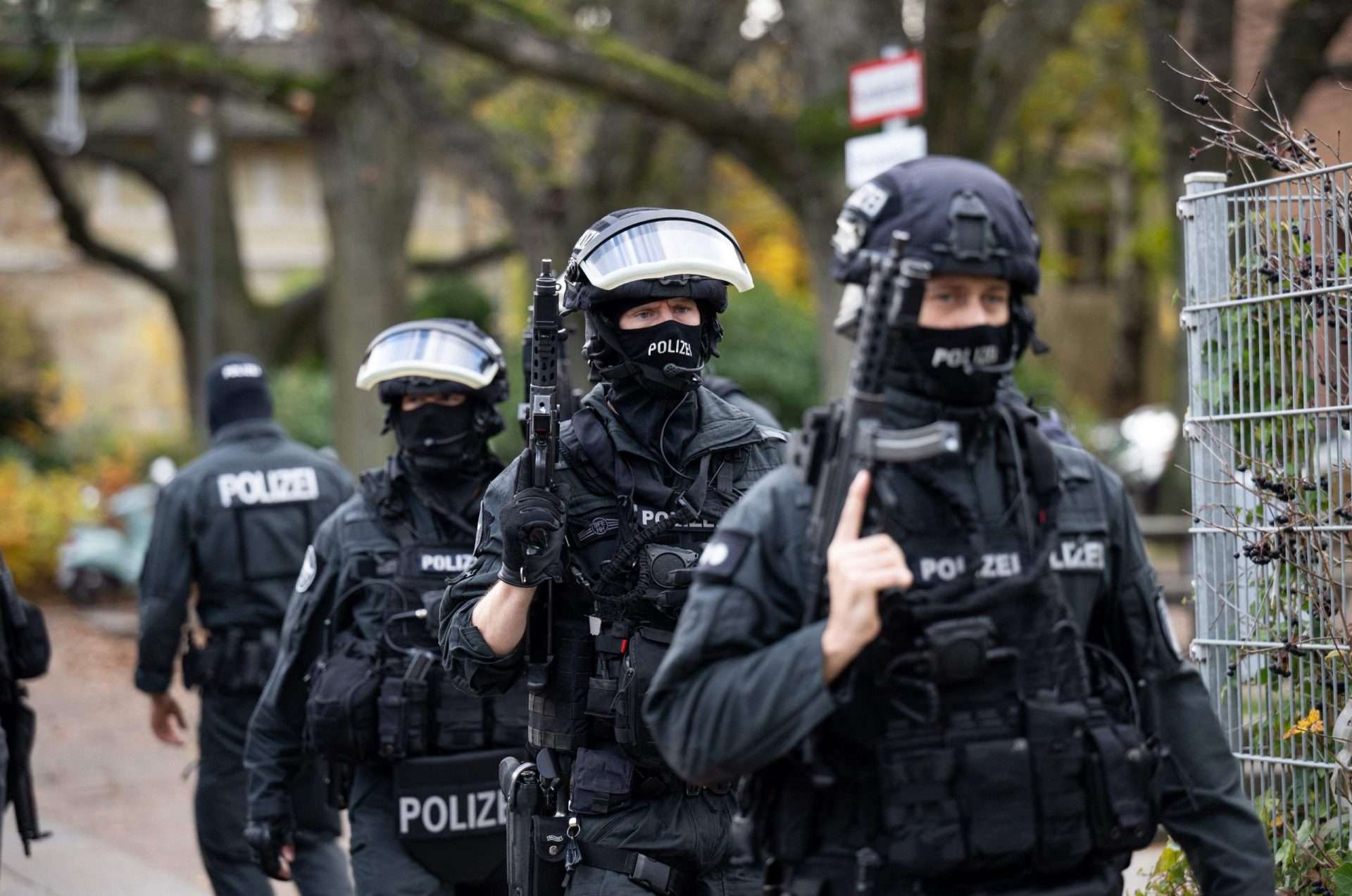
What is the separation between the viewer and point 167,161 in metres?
18.9

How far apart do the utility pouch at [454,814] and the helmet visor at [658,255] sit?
60.8 inches

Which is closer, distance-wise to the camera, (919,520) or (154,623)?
(919,520)

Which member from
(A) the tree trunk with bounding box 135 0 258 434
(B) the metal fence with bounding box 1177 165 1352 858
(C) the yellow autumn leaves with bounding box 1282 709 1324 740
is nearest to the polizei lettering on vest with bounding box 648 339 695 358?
(B) the metal fence with bounding box 1177 165 1352 858

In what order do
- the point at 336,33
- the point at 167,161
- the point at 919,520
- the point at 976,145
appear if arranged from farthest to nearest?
1. the point at 167,161
2. the point at 336,33
3. the point at 976,145
4. the point at 919,520

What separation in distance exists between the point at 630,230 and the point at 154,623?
10.9 feet

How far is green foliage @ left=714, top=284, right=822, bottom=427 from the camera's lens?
621 inches

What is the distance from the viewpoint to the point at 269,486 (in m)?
6.55

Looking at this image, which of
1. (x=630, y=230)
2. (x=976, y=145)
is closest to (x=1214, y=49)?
(x=976, y=145)

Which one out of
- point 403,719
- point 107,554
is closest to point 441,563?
point 403,719

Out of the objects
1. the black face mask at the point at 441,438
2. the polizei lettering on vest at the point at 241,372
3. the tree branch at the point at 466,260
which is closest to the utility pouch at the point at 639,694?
the black face mask at the point at 441,438

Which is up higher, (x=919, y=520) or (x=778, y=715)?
(x=919, y=520)

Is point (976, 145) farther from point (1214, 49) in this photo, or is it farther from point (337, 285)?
point (337, 285)

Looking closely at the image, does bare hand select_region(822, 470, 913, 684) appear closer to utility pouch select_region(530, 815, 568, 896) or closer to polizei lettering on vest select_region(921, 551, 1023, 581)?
polizei lettering on vest select_region(921, 551, 1023, 581)

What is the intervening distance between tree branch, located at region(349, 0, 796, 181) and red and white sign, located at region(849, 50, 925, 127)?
196 cm
